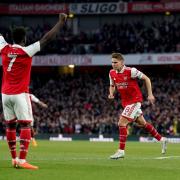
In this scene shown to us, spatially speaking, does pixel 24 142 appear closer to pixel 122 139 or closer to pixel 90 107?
pixel 122 139

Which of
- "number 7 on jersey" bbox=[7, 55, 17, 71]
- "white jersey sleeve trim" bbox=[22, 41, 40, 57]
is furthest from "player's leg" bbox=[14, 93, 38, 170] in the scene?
"white jersey sleeve trim" bbox=[22, 41, 40, 57]

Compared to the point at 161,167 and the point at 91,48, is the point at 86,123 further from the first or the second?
the point at 161,167

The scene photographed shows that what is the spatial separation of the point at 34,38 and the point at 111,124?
12.0 m

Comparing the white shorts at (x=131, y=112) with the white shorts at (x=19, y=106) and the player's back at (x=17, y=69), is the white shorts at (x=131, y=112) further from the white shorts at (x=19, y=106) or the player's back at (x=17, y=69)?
the player's back at (x=17, y=69)

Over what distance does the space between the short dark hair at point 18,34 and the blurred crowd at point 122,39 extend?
32599 mm

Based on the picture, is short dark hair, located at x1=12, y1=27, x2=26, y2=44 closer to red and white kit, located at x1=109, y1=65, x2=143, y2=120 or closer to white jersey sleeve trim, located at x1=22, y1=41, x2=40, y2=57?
white jersey sleeve trim, located at x1=22, y1=41, x2=40, y2=57

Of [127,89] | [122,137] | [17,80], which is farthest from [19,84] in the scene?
[127,89]

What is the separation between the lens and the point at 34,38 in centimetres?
4850

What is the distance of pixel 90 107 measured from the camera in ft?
142

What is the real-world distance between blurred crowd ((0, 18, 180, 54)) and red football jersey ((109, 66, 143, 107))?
27.9 metres

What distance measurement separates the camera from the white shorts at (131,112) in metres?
16.1

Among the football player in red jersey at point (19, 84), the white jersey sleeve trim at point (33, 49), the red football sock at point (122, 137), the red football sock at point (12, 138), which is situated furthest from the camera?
the red football sock at point (122, 137)

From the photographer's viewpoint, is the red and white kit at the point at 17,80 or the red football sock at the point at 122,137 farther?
the red football sock at the point at 122,137

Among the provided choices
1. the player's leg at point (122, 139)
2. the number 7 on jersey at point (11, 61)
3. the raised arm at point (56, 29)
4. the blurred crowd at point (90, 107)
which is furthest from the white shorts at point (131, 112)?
the blurred crowd at point (90, 107)
